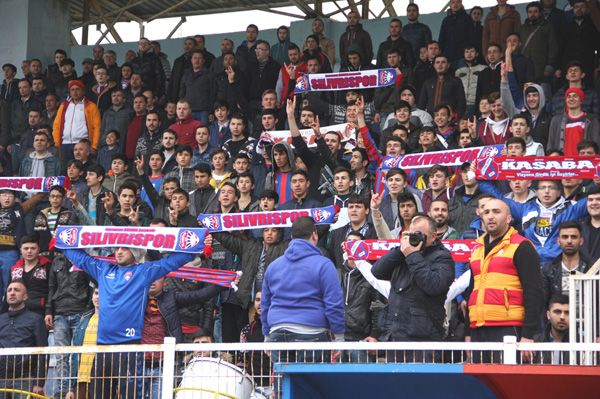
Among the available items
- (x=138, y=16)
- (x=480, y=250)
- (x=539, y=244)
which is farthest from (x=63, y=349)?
(x=138, y=16)

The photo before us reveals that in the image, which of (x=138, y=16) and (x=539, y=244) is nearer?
(x=539, y=244)

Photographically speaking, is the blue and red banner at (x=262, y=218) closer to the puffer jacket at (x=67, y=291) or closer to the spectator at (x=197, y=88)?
the puffer jacket at (x=67, y=291)

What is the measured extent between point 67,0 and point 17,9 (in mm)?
1161

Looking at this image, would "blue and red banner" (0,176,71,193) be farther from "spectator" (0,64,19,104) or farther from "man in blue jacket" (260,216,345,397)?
"man in blue jacket" (260,216,345,397)

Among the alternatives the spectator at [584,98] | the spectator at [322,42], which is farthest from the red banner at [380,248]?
the spectator at [322,42]

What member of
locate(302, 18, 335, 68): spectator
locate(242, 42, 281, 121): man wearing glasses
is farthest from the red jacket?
locate(302, 18, 335, 68): spectator

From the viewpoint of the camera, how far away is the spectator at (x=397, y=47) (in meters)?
14.4

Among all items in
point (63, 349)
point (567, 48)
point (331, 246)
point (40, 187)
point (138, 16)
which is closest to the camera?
point (63, 349)

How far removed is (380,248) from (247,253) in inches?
76.1

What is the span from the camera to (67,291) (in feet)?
33.6

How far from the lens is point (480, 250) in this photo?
6906mm

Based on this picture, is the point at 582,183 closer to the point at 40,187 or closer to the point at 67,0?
the point at 40,187

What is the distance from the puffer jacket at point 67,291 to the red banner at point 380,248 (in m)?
3.43

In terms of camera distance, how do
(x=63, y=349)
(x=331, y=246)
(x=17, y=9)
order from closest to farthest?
1. (x=63, y=349)
2. (x=331, y=246)
3. (x=17, y=9)
